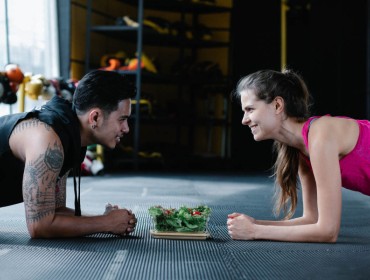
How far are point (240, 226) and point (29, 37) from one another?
4.90 meters

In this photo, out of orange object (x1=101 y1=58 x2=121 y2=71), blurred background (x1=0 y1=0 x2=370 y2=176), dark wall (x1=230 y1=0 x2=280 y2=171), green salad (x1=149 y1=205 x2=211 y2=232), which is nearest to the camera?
green salad (x1=149 y1=205 x2=211 y2=232)

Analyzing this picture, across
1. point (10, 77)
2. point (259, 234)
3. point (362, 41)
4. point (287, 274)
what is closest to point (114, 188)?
point (10, 77)

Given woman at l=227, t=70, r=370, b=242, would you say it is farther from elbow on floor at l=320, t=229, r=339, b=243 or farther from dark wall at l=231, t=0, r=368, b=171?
dark wall at l=231, t=0, r=368, b=171

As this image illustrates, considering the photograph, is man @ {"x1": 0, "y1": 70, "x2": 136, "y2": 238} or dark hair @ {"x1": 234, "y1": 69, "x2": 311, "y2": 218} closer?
man @ {"x1": 0, "y1": 70, "x2": 136, "y2": 238}

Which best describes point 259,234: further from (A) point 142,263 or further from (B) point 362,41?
(B) point 362,41

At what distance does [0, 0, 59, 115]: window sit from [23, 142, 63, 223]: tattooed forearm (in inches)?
161

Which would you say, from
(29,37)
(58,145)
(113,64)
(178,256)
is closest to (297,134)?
(178,256)

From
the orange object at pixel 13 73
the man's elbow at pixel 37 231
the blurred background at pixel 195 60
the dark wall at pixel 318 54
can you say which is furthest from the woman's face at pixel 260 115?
the dark wall at pixel 318 54

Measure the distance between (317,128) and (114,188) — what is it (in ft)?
10.6

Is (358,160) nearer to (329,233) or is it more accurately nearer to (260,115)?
(329,233)

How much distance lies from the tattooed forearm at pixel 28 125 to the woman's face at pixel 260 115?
865 millimetres

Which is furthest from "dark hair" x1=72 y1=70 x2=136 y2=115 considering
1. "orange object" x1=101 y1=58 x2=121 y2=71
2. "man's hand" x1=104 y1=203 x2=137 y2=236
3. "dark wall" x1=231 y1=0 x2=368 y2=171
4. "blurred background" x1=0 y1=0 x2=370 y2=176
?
"dark wall" x1=231 y1=0 x2=368 y2=171

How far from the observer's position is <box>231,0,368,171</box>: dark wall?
365 inches

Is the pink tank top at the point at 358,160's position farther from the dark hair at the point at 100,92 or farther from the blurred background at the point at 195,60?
the blurred background at the point at 195,60
